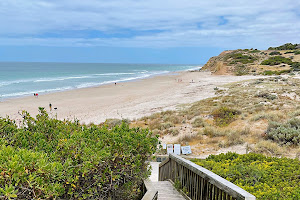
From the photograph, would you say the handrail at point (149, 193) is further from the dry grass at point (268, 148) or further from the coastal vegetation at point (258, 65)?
the coastal vegetation at point (258, 65)

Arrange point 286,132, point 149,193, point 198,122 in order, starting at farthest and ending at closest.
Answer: point 198,122 → point 286,132 → point 149,193

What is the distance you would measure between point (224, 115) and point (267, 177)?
33.7 feet

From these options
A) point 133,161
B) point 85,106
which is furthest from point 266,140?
point 85,106

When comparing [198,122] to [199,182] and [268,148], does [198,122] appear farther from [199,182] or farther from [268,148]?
[199,182]

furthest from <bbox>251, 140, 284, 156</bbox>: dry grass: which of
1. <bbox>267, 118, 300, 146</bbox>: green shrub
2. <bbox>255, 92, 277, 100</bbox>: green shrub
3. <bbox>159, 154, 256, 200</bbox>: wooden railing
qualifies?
<bbox>255, 92, 277, 100</bbox>: green shrub

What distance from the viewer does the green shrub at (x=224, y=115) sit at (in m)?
14.1

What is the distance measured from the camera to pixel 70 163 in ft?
8.96

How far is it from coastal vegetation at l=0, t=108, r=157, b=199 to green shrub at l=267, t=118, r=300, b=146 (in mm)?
8195

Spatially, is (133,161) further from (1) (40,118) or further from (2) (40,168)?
(1) (40,118)

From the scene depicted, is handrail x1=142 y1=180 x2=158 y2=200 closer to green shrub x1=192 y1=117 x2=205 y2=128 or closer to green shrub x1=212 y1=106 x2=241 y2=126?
green shrub x1=192 y1=117 x2=205 y2=128

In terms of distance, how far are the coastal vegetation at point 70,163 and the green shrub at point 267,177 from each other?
6.56 ft

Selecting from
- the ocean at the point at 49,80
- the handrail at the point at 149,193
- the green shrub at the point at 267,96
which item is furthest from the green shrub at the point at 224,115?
the ocean at the point at 49,80

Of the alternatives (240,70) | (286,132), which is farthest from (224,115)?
(240,70)

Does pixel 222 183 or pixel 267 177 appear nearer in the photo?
pixel 222 183
